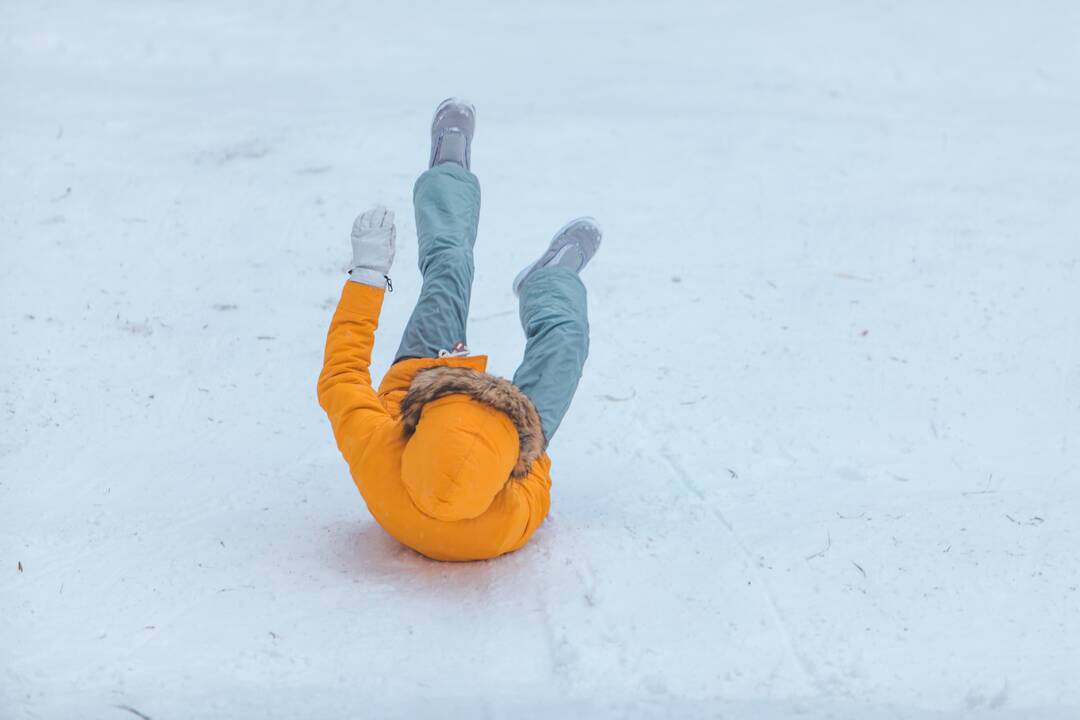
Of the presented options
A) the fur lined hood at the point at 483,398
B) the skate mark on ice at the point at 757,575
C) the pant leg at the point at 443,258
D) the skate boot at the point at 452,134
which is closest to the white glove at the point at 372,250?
the pant leg at the point at 443,258

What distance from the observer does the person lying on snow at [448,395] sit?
8.07ft

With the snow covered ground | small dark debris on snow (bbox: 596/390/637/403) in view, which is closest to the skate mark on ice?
the snow covered ground

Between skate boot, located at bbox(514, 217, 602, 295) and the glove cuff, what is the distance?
0.65 m

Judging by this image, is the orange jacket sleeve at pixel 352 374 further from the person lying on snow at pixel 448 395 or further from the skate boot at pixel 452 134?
the skate boot at pixel 452 134

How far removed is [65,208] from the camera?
16.3 ft

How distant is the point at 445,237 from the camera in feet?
11.0

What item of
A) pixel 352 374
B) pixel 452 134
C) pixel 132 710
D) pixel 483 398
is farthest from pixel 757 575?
pixel 452 134

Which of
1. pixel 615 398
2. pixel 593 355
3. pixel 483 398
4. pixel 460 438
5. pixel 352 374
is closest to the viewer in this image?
pixel 460 438

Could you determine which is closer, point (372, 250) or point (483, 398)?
point (483, 398)

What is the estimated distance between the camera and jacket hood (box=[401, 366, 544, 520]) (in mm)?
2406

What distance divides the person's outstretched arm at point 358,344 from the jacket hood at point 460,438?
186 mm

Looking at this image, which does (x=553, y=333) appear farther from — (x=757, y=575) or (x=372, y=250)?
(x=757, y=575)

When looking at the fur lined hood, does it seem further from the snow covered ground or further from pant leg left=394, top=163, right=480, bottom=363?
pant leg left=394, top=163, right=480, bottom=363

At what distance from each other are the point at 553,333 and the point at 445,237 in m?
0.55
